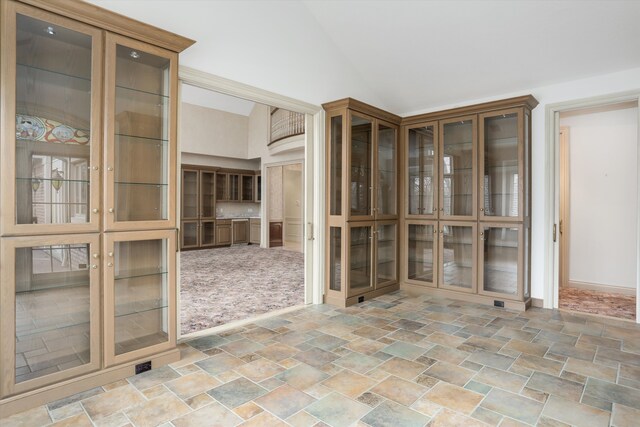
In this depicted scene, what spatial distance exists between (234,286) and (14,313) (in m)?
3.57

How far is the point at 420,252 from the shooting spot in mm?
5188

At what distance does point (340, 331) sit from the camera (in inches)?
138

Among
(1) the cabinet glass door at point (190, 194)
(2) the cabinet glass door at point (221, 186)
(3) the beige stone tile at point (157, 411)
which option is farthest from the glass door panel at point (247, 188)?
(3) the beige stone tile at point (157, 411)

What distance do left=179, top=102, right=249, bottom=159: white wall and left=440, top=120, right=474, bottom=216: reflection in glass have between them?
741cm

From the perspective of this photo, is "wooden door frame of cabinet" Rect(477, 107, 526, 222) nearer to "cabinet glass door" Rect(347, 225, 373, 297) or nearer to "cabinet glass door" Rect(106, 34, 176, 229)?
"cabinet glass door" Rect(347, 225, 373, 297)

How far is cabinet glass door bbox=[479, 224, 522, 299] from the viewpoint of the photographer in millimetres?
4391

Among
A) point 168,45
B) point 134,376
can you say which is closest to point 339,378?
point 134,376

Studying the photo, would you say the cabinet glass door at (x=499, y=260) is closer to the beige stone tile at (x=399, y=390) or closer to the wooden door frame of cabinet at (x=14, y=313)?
the beige stone tile at (x=399, y=390)

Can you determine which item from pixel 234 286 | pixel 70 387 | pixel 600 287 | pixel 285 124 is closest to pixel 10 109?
pixel 70 387

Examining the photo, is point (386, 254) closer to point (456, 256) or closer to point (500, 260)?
point (456, 256)

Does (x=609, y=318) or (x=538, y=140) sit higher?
(x=538, y=140)

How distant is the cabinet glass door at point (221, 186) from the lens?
35.9ft

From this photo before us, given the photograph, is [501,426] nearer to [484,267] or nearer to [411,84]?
[484,267]

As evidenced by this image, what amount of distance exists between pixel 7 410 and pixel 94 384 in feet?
1.43
